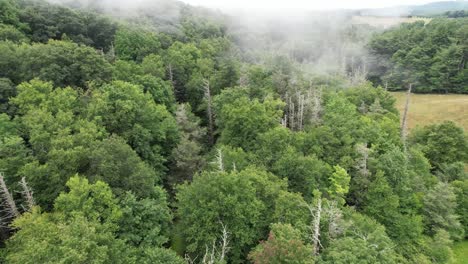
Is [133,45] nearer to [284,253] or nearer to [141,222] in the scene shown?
[141,222]

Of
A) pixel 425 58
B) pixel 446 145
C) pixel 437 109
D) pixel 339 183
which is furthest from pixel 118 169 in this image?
pixel 425 58

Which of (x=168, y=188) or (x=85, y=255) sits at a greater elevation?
(x=85, y=255)

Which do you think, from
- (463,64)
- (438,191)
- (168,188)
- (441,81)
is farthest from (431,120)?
(168,188)

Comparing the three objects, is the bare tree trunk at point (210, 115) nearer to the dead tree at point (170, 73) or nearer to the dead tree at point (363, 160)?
the dead tree at point (170, 73)

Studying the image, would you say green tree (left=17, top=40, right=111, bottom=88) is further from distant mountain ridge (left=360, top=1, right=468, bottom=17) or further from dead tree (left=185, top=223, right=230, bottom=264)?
distant mountain ridge (left=360, top=1, right=468, bottom=17)

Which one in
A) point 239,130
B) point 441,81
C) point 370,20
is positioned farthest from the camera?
point 370,20

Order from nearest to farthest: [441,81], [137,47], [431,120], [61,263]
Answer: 1. [61,263]
2. [137,47]
3. [431,120]
4. [441,81]

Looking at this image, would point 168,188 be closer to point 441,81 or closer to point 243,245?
point 243,245
